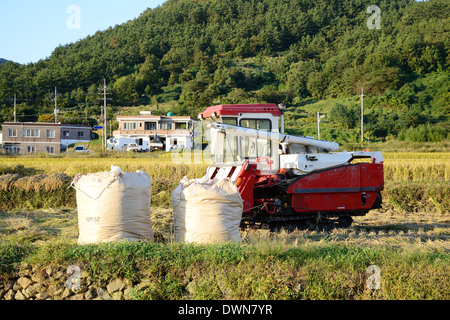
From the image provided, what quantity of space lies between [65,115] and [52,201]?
72246 millimetres

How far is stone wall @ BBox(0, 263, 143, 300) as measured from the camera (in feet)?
18.7

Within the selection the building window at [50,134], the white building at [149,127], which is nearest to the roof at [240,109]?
the white building at [149,127]

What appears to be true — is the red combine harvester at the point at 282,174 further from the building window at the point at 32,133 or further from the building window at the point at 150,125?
the building window at the point at 32,133

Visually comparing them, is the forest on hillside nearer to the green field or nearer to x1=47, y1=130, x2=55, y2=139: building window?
x1=47, y1=130, x2=55, y2=139: building window

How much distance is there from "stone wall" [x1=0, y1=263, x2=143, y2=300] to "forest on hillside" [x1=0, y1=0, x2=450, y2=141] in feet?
147

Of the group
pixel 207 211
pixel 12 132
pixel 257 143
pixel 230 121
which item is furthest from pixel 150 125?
pixel 207 211

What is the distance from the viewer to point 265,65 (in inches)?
4309

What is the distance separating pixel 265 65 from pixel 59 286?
4220 inches

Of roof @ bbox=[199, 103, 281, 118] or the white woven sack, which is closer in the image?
the white woven sack

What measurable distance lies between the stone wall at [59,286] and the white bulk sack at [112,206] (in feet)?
3.34

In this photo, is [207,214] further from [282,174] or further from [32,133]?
[32,133]

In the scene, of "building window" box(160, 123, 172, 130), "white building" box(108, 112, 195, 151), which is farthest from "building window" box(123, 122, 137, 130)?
"building window" box(160, 123, 172, 130)
